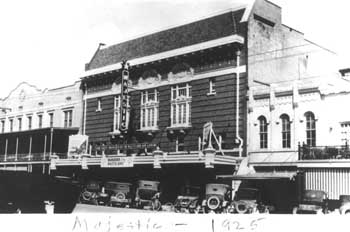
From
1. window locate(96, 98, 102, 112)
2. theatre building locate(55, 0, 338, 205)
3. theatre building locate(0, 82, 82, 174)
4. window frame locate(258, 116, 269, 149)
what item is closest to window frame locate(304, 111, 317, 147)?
window frame locate(258, 116, 269, 149)

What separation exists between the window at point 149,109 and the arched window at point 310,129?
9.61 meters

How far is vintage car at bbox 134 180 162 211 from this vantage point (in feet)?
83.3

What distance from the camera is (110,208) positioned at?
26.0 meters

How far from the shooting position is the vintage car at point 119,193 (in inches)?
1060

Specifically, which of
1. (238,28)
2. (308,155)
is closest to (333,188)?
(308,155)

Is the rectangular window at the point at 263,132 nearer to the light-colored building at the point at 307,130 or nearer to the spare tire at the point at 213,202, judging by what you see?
the light-colored building at the point at 307,130

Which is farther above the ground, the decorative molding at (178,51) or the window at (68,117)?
the decorative molding at (178,51)

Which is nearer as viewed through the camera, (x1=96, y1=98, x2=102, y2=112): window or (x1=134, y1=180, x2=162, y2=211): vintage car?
(x1=134, y1=180, x2=162, y2=211): vintage car

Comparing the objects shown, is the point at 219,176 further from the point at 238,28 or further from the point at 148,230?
the point at 148,230

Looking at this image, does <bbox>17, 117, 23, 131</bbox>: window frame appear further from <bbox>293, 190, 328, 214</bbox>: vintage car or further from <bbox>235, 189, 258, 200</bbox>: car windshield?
<bbox>293, 190, 328, 214</bbox>: vintage car

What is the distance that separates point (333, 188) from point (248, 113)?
7.54 meters

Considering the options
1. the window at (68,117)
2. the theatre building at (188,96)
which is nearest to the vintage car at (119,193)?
the theatre building at (188,96)

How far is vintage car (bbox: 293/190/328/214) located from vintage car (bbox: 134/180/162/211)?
8.43 m
